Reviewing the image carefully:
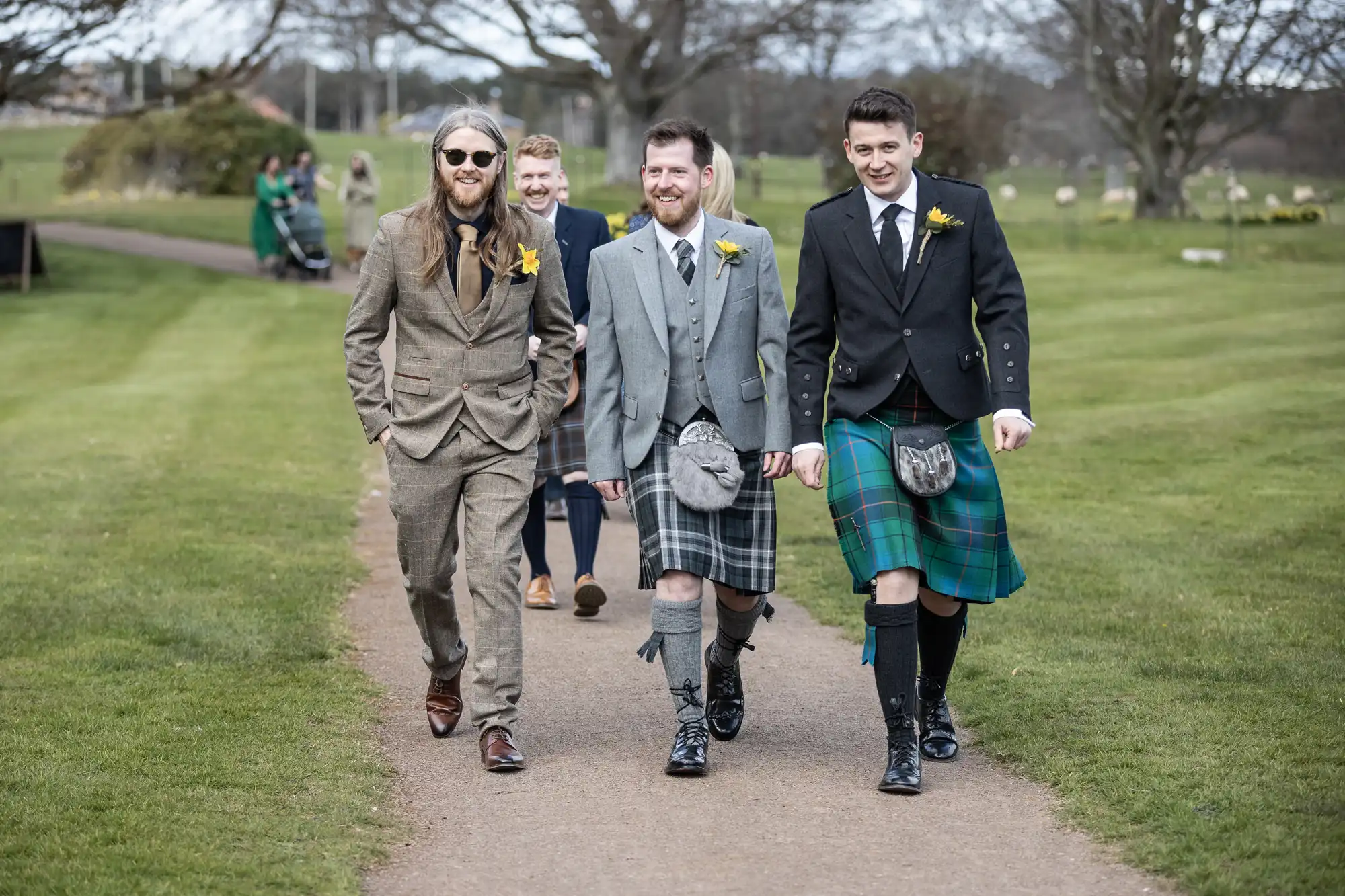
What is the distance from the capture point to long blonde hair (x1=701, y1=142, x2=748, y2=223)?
6.66 m

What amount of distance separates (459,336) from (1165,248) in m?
27.1

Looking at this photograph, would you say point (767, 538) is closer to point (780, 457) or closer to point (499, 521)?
point (780, 457)

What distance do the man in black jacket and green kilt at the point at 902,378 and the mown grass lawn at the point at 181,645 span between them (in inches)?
65.7

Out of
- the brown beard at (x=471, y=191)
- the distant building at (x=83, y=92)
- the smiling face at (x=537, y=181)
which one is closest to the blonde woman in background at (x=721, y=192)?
the smiling face at (x=537, y=181)

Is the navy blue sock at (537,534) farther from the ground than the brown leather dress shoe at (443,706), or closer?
farther from the ground

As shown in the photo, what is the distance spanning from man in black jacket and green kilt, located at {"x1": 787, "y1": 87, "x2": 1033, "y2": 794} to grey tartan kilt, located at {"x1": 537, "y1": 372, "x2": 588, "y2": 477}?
8.57 feet

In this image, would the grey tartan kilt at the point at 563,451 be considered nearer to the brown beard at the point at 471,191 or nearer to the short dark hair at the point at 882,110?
the brown beard at the point at 471,191

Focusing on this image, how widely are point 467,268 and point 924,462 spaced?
1.64 meters

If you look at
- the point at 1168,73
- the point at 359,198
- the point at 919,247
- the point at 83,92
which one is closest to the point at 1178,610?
the point at 919,247

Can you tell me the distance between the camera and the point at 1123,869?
14.3 feet

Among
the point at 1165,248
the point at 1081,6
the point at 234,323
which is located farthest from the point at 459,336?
the point at 1081,6

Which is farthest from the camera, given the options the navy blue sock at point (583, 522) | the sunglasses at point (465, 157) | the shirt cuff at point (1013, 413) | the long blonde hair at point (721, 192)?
the navy blue sock at point (583, 522)

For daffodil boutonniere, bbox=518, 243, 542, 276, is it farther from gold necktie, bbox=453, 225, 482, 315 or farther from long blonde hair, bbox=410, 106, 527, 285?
gold necktie, bbox=453, 225, 482, 315

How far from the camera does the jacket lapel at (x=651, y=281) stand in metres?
5.35
